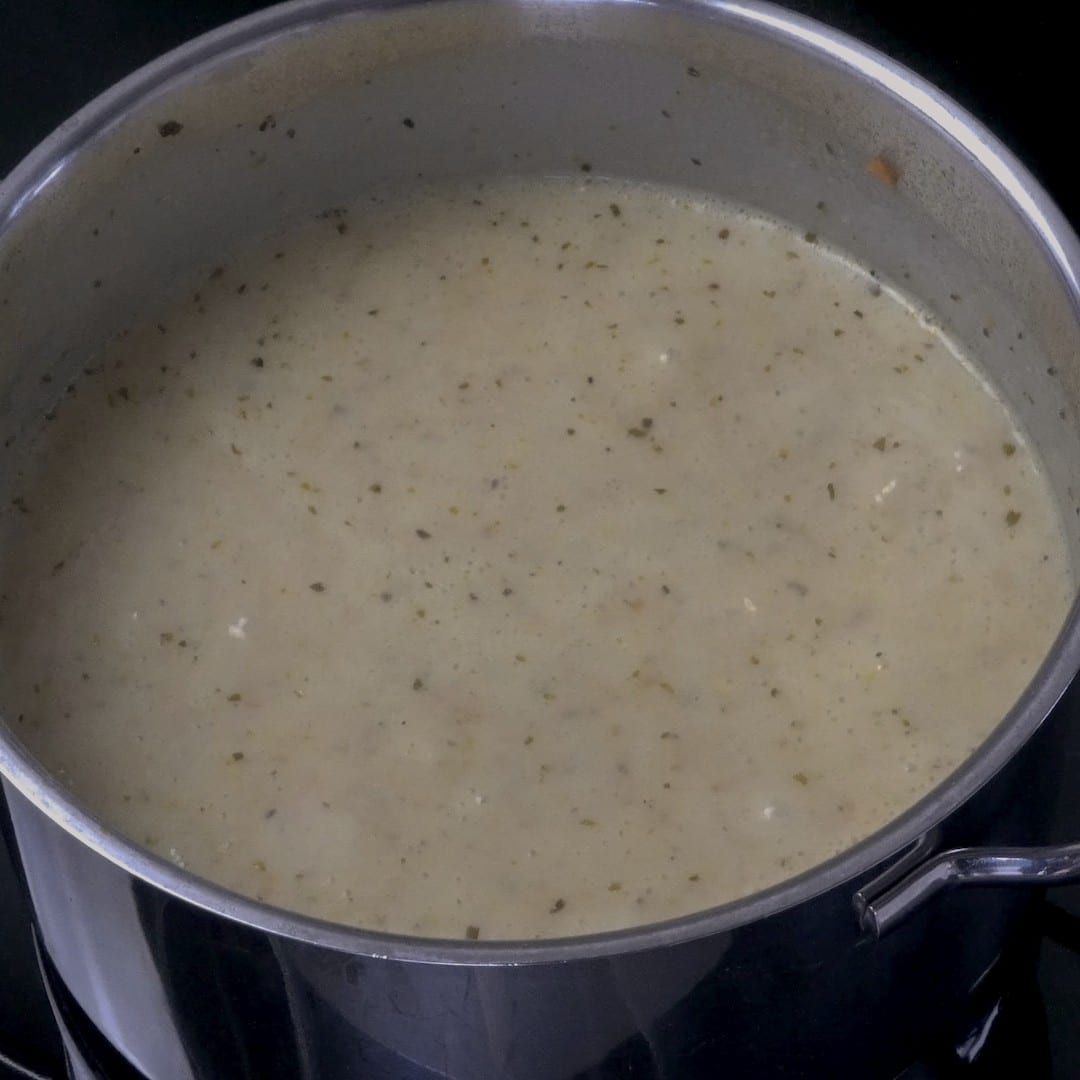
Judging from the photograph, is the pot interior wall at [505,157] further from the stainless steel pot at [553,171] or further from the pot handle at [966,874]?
the pot handle at [966,874]

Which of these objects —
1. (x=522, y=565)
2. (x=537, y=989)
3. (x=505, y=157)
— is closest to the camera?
(x=537, y=989)

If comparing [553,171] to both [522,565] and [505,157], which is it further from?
[522,565]

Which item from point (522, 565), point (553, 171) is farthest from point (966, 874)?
point (553, 171)

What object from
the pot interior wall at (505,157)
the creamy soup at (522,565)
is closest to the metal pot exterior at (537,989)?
the creamy soup at (522,565)

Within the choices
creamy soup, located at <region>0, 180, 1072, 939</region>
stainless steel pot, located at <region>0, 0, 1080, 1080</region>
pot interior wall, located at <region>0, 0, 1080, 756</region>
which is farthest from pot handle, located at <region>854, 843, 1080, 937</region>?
pot interior wall, located at <region>0, 0, 1080, 756</region>

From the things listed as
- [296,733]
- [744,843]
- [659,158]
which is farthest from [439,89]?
[744,843]

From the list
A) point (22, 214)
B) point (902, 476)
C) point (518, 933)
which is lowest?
point (518, 933)

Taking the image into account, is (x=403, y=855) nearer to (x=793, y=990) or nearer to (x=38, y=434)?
(x=793, y=990)
